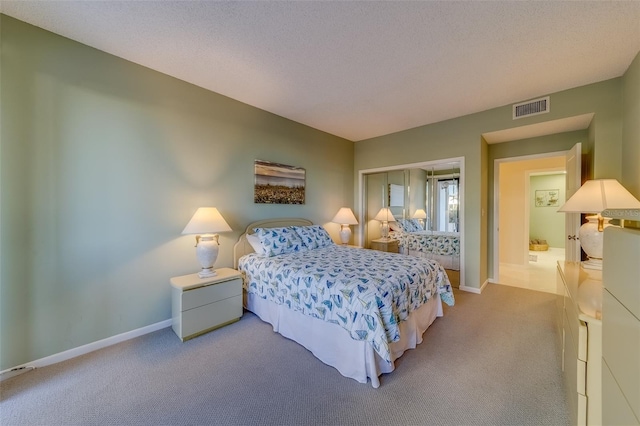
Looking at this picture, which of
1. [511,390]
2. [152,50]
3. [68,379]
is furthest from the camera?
[152,50]

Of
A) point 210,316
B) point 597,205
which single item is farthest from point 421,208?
point 210,316

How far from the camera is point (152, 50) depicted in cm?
224

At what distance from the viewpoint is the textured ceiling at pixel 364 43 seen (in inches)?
69.3

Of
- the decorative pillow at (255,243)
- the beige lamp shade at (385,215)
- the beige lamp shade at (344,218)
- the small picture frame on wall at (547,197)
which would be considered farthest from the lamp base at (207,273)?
the small picture frame on wall at (547,197)

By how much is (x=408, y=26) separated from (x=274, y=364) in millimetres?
2961

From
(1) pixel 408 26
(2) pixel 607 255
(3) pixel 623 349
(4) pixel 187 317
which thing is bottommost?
(4) pixel 187 317

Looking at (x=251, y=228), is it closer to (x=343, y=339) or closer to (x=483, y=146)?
(x=343, y=339)

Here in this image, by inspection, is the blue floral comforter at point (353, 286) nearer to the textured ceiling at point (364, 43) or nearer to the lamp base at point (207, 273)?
the lamp base at point (207, 273)

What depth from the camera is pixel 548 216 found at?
7.40 meters

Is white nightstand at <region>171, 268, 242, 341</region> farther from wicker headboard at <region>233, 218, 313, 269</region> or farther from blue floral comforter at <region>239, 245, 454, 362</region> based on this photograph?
wicker headboard at <region>233, 218, 313, 269</region>

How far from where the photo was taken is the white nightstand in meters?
2.32

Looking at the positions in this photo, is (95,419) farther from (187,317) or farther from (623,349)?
(623,349)

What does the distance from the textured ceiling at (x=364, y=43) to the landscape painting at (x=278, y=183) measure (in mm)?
984

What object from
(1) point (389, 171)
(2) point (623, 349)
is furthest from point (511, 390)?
(1) point (389, 171)
